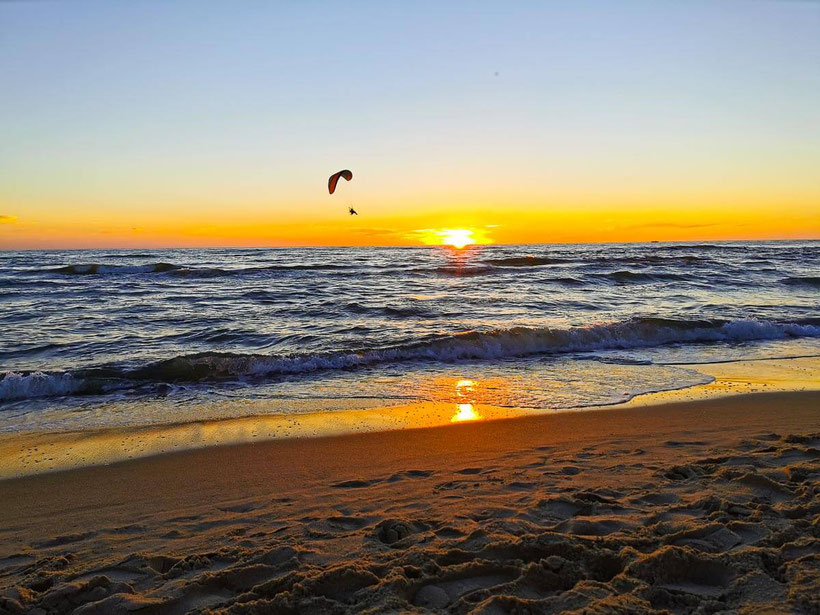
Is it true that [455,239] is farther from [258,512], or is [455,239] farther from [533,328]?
[258,512]

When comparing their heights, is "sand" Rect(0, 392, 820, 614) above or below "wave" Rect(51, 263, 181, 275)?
below

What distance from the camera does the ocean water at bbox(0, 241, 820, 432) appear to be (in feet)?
23.8

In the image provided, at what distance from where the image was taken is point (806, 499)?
3457 mm

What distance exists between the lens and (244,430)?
5812 millimetres

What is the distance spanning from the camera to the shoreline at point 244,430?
5078mm

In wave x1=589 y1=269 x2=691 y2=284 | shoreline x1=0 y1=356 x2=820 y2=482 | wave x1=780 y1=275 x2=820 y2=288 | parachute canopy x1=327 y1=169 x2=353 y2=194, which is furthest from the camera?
wave x1=589 y1=269 x2=691 y2=284

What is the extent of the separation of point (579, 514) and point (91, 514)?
11.2 ft

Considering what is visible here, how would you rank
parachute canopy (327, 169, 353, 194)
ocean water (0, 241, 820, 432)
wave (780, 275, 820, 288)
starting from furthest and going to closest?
1. wave (780, 275, 820, 288)
2. parachute canopy (327, 169, 353, 194)
3. ocean water (0, 241, 820, 432)

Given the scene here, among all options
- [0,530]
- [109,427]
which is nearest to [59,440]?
[109,427]

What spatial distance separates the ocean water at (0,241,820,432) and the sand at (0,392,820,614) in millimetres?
1795

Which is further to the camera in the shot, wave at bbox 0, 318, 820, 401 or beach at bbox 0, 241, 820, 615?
wave at bbox 0, 318, 820, 401

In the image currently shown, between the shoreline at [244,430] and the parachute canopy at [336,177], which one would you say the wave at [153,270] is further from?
the shoreline at [244,430]

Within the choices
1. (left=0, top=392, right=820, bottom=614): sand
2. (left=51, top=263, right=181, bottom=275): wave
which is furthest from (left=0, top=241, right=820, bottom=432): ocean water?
(left=51, top=263, right=181, bottom=275): wave

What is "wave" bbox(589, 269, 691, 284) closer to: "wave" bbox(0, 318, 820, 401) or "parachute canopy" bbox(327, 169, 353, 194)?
"wave" bbox(0, 318, 820, 401)
